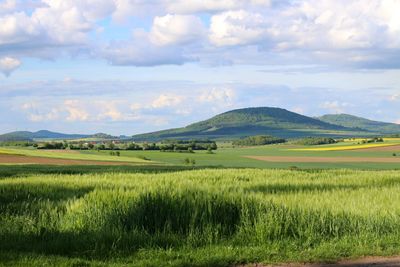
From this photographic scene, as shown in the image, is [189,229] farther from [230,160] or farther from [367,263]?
[230,160]

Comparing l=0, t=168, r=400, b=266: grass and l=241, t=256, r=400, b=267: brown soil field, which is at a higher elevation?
l=0, t=168, r=400, b=266: grass

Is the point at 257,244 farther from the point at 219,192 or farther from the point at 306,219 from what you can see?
the point at 219,192

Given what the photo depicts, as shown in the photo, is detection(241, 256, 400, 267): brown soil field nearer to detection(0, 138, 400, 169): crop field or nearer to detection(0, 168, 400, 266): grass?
detection(0, 168, 400, 266): grass

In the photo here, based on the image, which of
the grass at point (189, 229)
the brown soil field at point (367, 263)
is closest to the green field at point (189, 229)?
the grass at point (189, 229)

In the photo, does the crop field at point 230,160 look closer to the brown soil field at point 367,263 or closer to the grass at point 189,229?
the grass at point 189,229

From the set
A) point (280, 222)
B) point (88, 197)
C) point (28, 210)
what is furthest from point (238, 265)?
point (28, 210)

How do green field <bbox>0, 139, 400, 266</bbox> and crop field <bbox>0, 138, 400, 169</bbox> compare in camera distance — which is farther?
crop field <bbox>0, 138, 400, 169</bbox>

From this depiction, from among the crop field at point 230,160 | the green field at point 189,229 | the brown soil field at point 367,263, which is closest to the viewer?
the brown soil field at point 367,263

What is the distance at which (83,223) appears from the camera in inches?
534

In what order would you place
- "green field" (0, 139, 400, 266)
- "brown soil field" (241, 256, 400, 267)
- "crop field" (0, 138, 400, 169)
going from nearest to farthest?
"brown soil field" (241, 256, 400, 267)
"green field" (0, 139, 400, 266)
"crop field" (0, 138, 400, 169)

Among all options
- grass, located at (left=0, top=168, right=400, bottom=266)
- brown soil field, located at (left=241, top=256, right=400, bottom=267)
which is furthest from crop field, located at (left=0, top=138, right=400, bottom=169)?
brown soil field, located at (left=241, top=256, right=400, bottom=267)

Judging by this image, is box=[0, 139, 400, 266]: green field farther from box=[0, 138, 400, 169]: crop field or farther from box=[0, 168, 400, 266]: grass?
box=[0, 138, 400, 169]: crop field

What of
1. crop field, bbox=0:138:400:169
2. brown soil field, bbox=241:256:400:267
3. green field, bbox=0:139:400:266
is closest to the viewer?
brown soil field, bbox=241:256:400:267

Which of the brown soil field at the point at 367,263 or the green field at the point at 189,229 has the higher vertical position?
the green field at the point at 189,229
